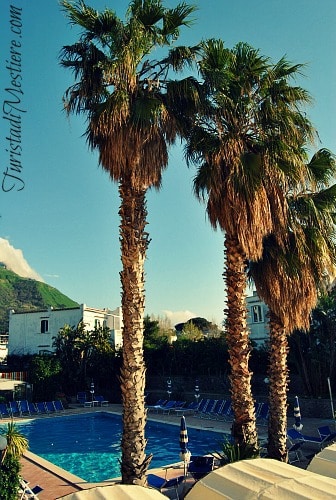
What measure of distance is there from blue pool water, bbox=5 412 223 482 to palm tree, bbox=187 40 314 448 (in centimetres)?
715

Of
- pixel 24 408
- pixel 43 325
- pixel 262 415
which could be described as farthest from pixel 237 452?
pixel 43 325

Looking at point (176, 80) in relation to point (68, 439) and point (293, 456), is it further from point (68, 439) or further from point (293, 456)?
point (68, 439)

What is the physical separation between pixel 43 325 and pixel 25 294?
411 ft

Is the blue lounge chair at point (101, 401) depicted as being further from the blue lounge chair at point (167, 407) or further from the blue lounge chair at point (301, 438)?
the blue lounge chair at point (301, 438)

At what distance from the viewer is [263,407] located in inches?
784

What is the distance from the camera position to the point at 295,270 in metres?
11.7

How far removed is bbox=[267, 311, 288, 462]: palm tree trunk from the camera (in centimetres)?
1171

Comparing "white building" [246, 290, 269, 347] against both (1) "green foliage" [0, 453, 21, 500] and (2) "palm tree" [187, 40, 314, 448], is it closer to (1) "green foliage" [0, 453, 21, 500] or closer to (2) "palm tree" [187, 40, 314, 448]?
(2) "palm tree" [187, 40, 314, 448]

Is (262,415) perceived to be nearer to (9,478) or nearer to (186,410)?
(186,410)

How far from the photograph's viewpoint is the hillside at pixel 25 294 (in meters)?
144

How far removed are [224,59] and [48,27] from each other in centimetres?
456

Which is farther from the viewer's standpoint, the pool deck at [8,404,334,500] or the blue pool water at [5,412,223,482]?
the blue pool water at [5,412,223,482]

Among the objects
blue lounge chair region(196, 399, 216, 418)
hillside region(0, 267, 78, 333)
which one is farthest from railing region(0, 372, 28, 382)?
hillside region(0, 267, 78, 333)

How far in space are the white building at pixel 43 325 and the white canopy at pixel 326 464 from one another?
3478cm
